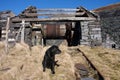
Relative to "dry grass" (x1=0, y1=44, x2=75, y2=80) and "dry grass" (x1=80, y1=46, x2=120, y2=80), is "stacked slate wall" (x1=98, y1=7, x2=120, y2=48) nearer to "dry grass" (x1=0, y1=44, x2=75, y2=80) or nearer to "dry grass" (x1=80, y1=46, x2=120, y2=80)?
"dry grass" (x1=80, y1=46, x2=120, y2=80)

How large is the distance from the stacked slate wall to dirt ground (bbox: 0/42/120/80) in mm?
8769

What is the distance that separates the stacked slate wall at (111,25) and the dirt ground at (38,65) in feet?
28.8

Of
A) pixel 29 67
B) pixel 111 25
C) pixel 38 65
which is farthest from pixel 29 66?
pixel 111 25

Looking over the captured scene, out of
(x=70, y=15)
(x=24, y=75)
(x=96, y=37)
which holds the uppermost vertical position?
(x=70, y=15)

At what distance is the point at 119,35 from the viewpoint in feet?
68.6

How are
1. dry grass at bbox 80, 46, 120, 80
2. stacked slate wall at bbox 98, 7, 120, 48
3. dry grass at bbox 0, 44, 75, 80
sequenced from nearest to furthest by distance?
dry grass at bbox 0, 44, 75, 80 → dry grass at bbox 80, 46, 120, 80 → stacked slate wall at bbox 98, 7, 120, 48

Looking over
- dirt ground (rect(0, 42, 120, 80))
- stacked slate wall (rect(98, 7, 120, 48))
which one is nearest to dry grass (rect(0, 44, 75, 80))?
dirt ground (rect(0, 42, 120, 80))

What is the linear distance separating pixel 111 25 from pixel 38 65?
14.1 meters

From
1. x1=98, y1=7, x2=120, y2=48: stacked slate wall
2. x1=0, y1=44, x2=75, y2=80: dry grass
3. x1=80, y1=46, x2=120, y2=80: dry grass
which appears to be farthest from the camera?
x1=98, y1=7, x2=120, y2=48: stacked slate wall

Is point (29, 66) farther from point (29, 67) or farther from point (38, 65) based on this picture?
point (38, 65)

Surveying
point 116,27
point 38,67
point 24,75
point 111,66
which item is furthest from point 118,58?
point 116,27

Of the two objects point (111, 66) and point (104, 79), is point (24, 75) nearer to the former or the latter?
point (104, 79)

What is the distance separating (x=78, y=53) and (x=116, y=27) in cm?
1033

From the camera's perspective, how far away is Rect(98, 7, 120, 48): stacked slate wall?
21.1 meters
